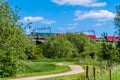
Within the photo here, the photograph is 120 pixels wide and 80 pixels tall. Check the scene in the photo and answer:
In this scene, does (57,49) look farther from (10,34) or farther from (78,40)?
(10,34)

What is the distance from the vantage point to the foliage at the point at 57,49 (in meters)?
102

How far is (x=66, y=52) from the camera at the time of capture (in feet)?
336

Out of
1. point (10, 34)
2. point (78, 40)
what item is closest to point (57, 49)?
point (78, 40)

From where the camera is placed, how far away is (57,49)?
336 ft

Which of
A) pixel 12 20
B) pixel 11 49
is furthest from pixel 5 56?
pixel 12 20

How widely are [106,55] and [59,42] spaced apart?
51.3m

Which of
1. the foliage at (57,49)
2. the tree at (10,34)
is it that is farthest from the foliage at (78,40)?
the tree at (10,34)

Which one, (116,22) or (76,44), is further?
(76,44)

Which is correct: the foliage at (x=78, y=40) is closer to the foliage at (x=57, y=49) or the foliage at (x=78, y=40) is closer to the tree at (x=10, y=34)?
the foliage at (x=57, y=49)

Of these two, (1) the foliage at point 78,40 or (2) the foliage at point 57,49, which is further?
(1) the foliage at point 78,40

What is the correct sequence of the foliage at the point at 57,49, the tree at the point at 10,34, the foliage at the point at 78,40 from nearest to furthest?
the tree at the point at 10,34 → the foliage at the point at 57,49 → the foliage at the point at 78,40

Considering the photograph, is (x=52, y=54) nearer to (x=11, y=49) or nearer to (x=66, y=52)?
(x=66, y=52)

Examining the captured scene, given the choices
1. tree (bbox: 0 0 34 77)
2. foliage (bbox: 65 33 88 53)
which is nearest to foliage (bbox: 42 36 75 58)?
foliage (bbox: 65 33 88 53)

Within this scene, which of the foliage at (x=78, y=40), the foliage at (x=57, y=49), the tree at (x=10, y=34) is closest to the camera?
the tree at (x=10, y=34)
